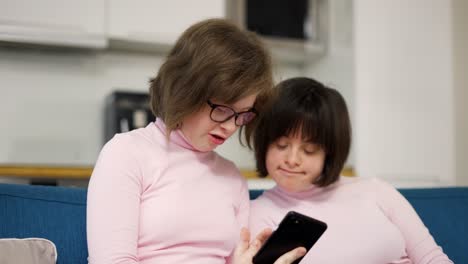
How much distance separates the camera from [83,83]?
294cm

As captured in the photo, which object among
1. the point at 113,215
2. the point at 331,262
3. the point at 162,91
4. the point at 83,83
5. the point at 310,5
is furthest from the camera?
the point at 310,5

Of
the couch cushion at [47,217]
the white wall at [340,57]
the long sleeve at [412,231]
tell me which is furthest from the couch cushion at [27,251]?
the white wall at [340,57]

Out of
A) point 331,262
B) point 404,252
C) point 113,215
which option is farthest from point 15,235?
point 404,252

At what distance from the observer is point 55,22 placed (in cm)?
260

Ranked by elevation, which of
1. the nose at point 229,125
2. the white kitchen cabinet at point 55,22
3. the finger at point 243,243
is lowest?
the finger at point 243,243

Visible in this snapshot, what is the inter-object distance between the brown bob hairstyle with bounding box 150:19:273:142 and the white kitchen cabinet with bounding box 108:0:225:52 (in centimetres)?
180

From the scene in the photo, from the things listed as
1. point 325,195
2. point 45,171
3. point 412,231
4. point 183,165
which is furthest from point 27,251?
point 45,171

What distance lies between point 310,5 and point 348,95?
745mm

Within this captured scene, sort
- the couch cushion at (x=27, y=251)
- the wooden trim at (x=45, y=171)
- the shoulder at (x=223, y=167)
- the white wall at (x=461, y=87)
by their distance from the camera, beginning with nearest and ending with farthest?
the couch cushion at (x=27, y=251), the shoulder at (x=223, y=167), the wooden trim at (x=45, y=171), the white wall at (x=461, y=87)

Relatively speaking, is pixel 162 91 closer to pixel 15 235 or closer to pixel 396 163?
pixel 15 235

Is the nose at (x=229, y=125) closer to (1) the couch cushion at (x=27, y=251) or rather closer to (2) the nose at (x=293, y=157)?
(2) the nose at (x=293, y=157)

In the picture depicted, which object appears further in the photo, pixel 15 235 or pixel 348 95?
pixel 348 95

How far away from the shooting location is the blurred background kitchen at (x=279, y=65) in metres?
2.72

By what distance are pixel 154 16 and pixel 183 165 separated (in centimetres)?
188
